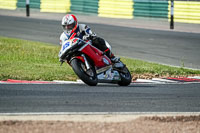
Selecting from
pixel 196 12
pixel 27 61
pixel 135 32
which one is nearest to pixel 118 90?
pixel 27 61

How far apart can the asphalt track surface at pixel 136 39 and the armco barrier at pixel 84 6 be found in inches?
145

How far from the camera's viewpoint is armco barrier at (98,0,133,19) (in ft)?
105

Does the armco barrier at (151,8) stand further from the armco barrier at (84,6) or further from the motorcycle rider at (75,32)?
the motorcycle rider at (75,32)

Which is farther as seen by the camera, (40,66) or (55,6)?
(55,6)

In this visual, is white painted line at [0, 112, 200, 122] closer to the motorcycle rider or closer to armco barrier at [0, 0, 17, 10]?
the motorcycle rider

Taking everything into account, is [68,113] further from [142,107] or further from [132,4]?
[132,4]

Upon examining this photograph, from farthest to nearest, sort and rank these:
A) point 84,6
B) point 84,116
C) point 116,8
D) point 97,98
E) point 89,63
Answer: point 84,6 → point 116,8 → point 89,63 → point 97,98 → point 84,116

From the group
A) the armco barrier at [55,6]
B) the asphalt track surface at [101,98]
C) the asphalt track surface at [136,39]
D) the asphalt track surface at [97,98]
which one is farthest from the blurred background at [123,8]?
the asphalt track surface at [97,98]

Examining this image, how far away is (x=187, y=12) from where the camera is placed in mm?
28656

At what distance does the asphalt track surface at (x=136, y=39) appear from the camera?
704 inches

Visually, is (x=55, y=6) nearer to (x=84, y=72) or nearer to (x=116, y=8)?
(x=116, y=8)

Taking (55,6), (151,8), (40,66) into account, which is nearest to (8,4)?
(55,6)

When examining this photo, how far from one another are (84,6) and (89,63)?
24.5 m

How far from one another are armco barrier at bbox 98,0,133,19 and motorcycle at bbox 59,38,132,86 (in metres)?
20.7
